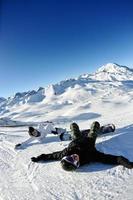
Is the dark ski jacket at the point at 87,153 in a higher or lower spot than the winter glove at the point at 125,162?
higher

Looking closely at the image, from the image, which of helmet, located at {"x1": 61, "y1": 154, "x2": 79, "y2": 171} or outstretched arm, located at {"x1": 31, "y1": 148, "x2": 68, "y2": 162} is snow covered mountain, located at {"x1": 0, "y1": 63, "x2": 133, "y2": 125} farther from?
helmet, located at {"x1": 61, "y1": 154, "x2": 79, "y2": 171}

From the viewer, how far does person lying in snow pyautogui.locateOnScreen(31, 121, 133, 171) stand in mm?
4672

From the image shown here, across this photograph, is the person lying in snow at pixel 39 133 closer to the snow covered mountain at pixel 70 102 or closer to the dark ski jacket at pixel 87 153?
the dark ski jacket at pixel 87 153

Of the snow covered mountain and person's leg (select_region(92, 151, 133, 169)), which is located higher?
the snow covered mountain

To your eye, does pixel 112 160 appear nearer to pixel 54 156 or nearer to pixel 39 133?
pixel 54 156

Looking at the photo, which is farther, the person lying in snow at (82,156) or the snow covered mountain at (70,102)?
the snow covered mountain at (70,102)

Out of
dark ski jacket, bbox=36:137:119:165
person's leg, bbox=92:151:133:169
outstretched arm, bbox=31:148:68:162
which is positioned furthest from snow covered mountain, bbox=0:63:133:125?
person's leg, bbox=92:151:133:169

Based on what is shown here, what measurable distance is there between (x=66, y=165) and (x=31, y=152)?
223 centimetres

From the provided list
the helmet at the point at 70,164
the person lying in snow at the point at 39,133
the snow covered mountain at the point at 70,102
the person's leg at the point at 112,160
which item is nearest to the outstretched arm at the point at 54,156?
the helmet at the point at 70,164

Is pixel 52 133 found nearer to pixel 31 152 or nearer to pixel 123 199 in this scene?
pixel 31 152

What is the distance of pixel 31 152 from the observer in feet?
22.1

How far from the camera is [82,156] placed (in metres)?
4.93

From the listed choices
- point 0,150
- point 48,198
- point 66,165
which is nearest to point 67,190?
point 48,198

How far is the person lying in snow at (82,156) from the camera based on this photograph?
15.3 ft
